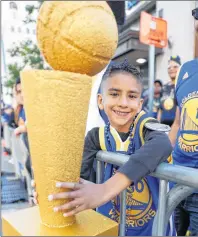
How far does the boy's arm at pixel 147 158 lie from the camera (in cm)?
98

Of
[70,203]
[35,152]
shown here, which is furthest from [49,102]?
[70,203]

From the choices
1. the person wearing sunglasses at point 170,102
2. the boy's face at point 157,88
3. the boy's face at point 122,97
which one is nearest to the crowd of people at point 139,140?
the boy's face at point 122,97

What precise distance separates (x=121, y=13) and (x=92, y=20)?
73.3 inches

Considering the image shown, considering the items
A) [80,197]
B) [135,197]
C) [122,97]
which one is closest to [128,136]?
[122,97]

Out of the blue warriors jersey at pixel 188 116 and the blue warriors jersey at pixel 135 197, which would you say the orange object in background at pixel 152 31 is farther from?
the blue warriors jersey at pixel 135 197

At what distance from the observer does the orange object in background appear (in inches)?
203

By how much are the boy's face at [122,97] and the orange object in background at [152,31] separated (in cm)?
401

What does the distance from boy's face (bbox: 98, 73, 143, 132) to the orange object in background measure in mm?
4015

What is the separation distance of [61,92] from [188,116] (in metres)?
0.93

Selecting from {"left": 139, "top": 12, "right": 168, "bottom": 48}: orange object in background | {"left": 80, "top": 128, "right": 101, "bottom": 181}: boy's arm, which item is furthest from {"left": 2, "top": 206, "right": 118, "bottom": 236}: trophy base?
{"left": 139, "top": 12, "right": 168, "bottom": 48}: orange object in background

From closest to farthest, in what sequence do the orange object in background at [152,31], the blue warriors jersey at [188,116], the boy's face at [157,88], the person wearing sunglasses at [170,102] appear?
the blue warriors jersey at [188,116], the person wearing sunglasses at [170,102], the orange object in background at [152,31], the boy's face at [157,88]

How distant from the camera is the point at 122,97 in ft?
4.44

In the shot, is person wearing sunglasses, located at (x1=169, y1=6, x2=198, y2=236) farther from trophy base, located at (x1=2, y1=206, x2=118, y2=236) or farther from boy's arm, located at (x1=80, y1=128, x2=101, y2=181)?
trophy base, located at (x1=2, y1=206, x2=118, y2=236)

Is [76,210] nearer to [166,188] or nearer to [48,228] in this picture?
[48,228]
